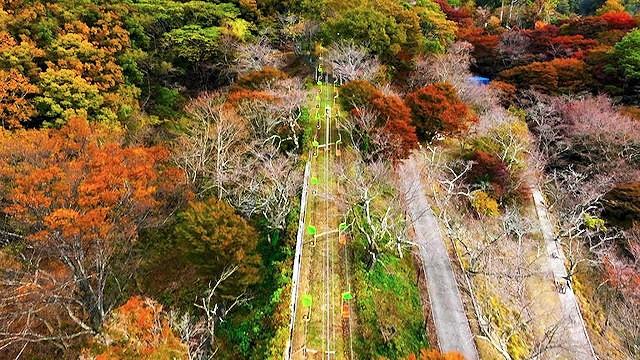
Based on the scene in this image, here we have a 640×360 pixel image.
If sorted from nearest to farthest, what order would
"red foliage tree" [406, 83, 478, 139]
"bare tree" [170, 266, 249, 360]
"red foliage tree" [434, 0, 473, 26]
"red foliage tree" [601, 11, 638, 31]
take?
"bare tree" [170, 266, 249, 360] → "red foliage tree" [406, 83, 478, 139] → "red foliage tree" [601, 11, 638, 31] → "red foliage tree" [434, 0, 473, 26]


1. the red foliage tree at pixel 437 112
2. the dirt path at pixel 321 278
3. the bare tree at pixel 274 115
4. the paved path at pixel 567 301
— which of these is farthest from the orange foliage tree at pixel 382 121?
the paved path at pixel 567 301

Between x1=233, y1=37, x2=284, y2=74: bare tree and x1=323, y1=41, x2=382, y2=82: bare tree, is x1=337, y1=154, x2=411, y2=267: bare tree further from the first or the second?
x1=233, y1=37, x2=284, y2=74: bare tree

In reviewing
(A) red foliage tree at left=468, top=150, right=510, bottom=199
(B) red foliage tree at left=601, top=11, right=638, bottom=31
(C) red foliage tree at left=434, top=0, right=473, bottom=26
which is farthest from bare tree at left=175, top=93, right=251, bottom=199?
(B) red foliage tree at left=601, top=11, right=638, bottom=31

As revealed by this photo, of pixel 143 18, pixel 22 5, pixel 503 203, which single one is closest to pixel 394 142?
pixel 503 203

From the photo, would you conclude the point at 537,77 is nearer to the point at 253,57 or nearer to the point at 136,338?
the point at 253,57

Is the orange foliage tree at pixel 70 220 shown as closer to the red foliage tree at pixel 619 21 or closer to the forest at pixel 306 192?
the forest at pixel 306 192

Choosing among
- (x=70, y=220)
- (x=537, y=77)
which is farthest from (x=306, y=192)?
(x=537, y=77)
